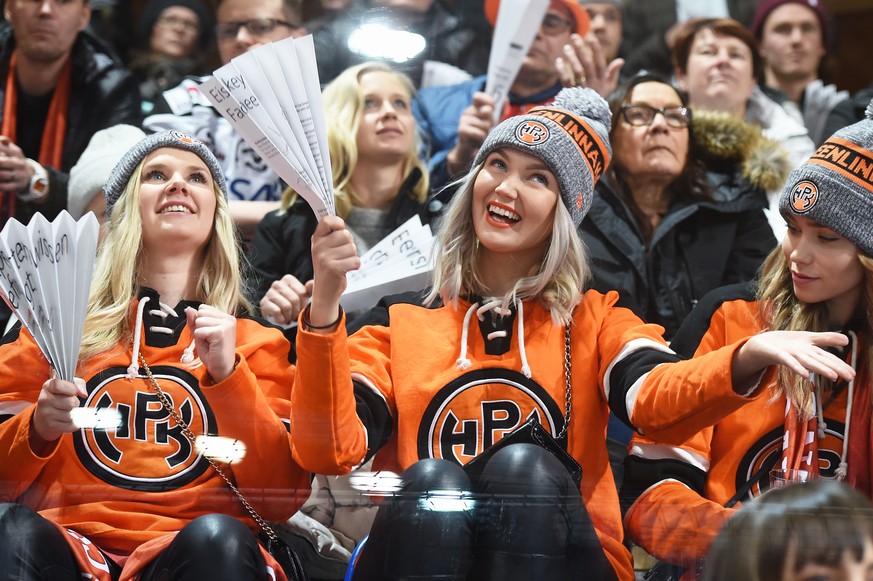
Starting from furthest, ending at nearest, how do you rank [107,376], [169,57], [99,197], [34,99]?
[169,57] → [34,99] → [99,197] → [107,376]

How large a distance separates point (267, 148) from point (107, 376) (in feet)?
1.44

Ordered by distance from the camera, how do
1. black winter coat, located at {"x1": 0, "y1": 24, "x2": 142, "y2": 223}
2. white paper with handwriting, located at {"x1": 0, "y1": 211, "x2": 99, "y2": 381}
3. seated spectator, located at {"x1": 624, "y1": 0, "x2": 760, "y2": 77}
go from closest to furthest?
→ white paper with handwriting, located at {"x1": 0, "y1": 211, "x2": 99, "y2": 381} → black winter coat, located at {"x1": 0, "y1": 24, "x2": 142, "y2": 223} → seated spectator, located at {"x1": 624, "y1": 0, "x2": 760, "y2": 77}

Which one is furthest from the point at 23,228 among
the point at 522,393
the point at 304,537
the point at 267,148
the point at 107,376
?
the point at 522,393

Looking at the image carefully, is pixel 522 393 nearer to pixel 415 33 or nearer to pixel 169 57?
pixel 415 33

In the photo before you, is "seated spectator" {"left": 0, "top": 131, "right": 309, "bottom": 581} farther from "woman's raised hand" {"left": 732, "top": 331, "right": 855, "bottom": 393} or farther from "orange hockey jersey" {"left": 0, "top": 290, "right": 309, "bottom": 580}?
"woman's raised hand" {"left": 732, "top": 331, "right": 855, "bottom": 393}

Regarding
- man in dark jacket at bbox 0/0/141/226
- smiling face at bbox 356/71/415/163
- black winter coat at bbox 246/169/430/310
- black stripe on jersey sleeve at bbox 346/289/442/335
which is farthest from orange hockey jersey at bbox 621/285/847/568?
man in dark jacket at bbox 0/0/141/226

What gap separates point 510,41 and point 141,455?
1.36 m

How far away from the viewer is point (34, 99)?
243 cm

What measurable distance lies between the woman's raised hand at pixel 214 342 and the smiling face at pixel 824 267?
34.4 inches

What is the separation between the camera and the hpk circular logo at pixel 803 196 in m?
1.76

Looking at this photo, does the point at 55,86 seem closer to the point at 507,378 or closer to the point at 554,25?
the point at 554,25

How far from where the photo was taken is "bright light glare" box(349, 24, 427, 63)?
2.48m

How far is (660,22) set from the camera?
328 cm

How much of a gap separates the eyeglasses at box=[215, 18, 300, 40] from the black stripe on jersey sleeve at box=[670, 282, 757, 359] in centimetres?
120
